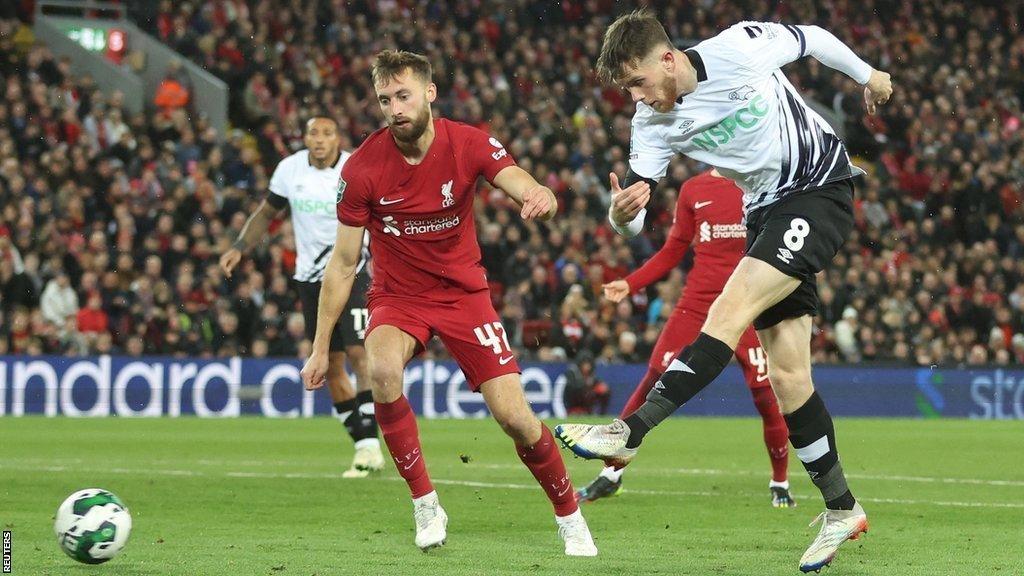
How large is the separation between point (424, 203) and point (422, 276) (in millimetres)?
386

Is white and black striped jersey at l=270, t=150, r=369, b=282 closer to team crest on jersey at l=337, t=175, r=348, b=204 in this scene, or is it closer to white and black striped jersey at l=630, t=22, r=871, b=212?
team crest on jersey at l=337, t=175, r=348, b=204

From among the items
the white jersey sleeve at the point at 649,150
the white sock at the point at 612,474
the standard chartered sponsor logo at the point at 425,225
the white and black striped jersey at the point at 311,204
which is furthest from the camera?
the white and black striped jersey at the point at 311,204

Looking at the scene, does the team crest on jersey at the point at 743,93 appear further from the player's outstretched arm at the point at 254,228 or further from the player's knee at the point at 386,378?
the player's outstretched arm at the point at 254,228

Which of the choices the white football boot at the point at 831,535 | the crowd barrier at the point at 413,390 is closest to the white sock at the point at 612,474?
the white football boot at the point at 831,535

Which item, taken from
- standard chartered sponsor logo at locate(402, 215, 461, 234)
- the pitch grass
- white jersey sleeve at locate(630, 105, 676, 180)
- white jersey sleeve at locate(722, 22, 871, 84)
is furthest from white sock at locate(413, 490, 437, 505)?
white jersey sleeve at locate(722, 22, 871, 84)

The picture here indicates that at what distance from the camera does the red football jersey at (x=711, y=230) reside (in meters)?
10.6

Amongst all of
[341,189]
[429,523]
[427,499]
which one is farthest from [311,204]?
[429,523]

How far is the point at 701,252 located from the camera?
10789 mm

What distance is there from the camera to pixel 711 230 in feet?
35.1

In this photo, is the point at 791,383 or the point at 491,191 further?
the point at 491,191

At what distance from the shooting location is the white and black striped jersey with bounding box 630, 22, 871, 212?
23.6 ft

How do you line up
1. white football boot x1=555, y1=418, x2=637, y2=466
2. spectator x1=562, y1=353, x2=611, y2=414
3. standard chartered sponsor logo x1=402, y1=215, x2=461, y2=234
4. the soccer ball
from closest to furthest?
1. white football boot x1=555, y1=418, x2=637, y2=466
2. the soccer ball
3. standard chartered sponsor logo x1=402, y1=215, x2=461, y2=234
4. spectator x1=562, y1=353, x2=611, y2=414

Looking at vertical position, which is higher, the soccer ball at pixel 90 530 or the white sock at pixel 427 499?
the soccer ball at pixel 90 530

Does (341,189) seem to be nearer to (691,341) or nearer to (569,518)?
(569,518)
